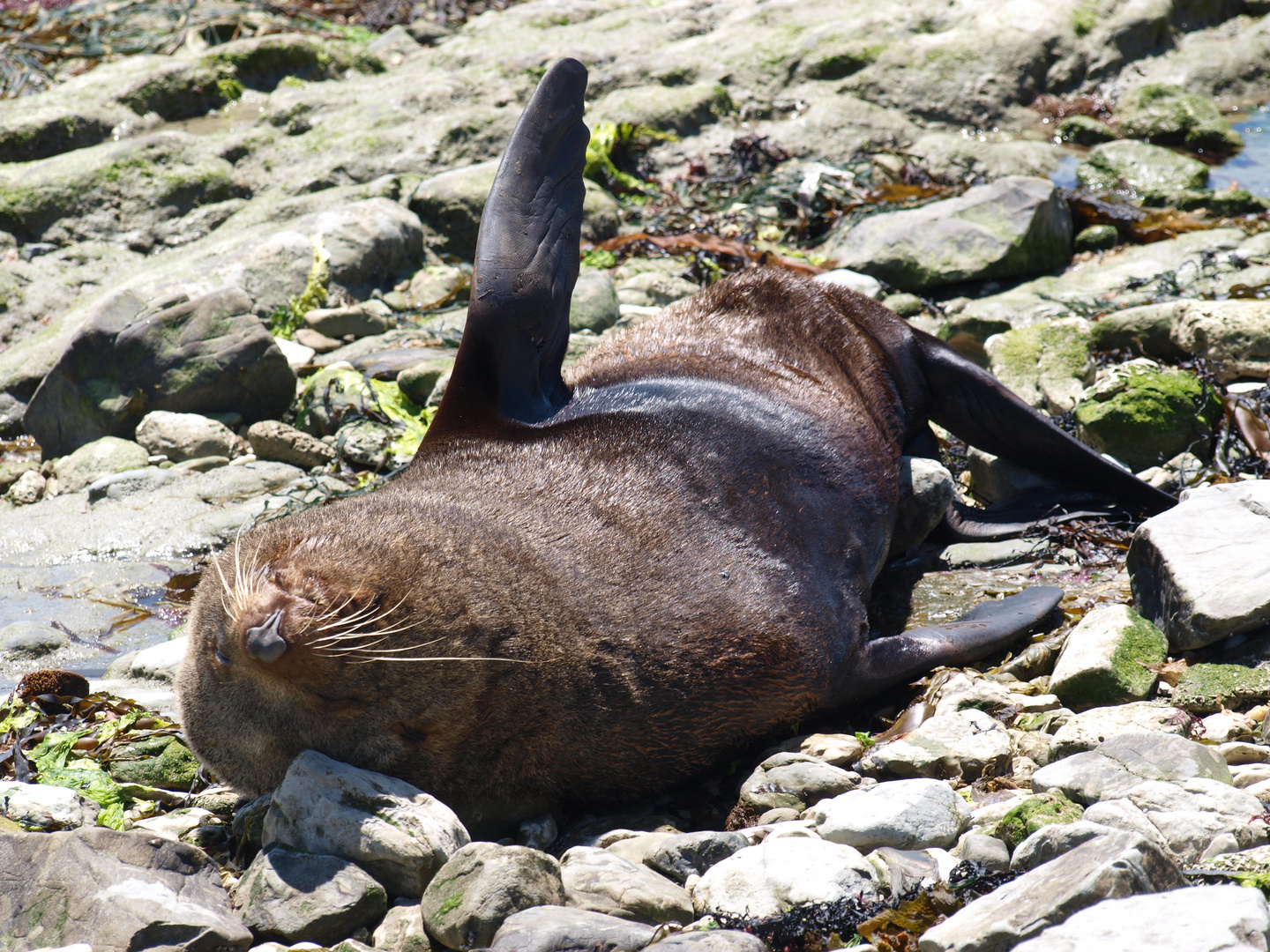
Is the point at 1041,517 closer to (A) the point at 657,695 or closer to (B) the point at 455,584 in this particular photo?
(A) the point at 657,695

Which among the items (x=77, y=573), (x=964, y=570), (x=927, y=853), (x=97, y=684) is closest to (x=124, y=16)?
(x=77, y=573)

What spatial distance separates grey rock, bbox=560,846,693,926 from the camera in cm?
261

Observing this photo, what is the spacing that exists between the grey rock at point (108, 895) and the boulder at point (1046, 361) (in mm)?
4502

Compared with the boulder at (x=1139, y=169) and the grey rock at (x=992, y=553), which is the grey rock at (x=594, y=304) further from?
the boulder at (x=1139, y=169)

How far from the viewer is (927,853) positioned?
8.91 ft

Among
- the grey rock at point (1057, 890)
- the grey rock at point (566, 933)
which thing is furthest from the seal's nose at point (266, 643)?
the grey rock at point (1057, 890)

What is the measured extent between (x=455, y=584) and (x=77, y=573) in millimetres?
2921

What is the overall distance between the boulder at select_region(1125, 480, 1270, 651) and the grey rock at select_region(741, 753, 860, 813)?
1.19 meters

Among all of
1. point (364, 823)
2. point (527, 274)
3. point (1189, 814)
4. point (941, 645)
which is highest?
point (527, 274)

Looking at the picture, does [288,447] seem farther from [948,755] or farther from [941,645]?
[948,755]

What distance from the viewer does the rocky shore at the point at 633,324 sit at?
8.54ft

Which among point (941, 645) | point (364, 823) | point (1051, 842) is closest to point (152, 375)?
point (364, 823)

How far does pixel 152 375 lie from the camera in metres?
6.46

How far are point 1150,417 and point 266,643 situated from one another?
406 cm
